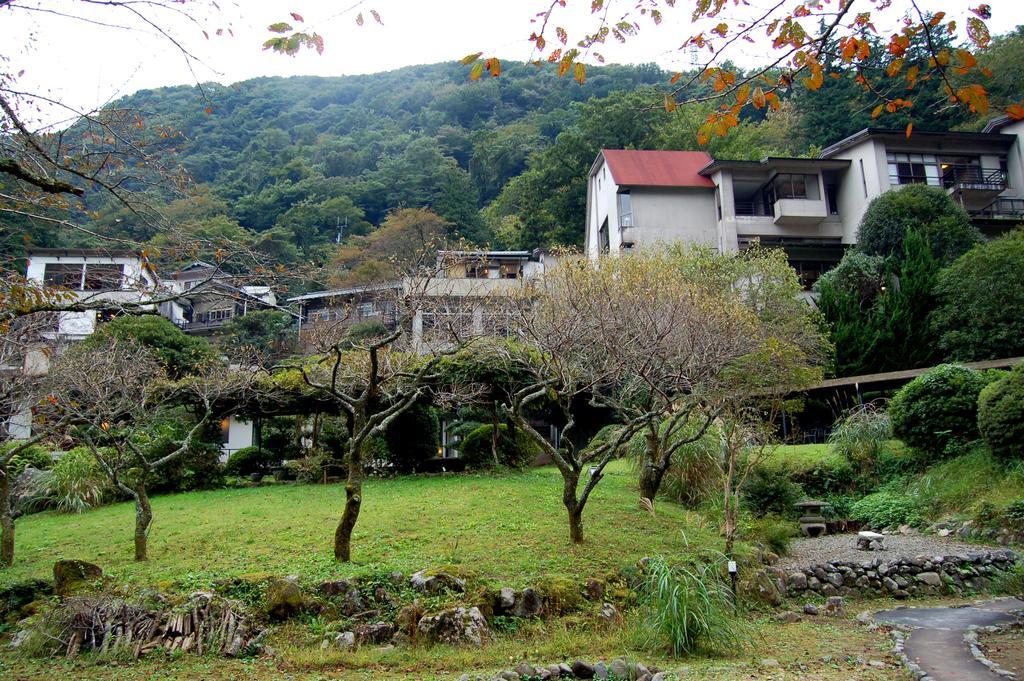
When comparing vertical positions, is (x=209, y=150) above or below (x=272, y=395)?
above

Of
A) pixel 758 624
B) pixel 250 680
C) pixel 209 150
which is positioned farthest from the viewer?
pixel 209 150

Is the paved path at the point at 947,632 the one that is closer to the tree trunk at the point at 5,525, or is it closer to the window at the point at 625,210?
the tree trunk at the point at 5,525

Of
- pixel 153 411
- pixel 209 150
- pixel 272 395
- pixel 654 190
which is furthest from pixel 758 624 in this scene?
pixel 209 150

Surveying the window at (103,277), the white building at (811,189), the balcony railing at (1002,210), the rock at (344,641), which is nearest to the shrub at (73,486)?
the window at (103,277)

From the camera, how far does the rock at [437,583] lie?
7.87 meters

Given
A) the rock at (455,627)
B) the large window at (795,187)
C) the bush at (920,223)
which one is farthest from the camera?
the large window at (795,187)

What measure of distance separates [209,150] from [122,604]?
23.7 metres

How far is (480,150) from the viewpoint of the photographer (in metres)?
46.2

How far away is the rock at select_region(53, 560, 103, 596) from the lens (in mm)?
7898

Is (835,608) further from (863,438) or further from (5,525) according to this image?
(5,525)

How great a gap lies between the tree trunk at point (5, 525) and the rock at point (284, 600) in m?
4.60

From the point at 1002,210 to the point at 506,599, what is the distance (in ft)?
103

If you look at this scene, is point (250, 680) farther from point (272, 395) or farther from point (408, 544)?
point (272, 395)

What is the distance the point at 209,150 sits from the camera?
27.3 m
